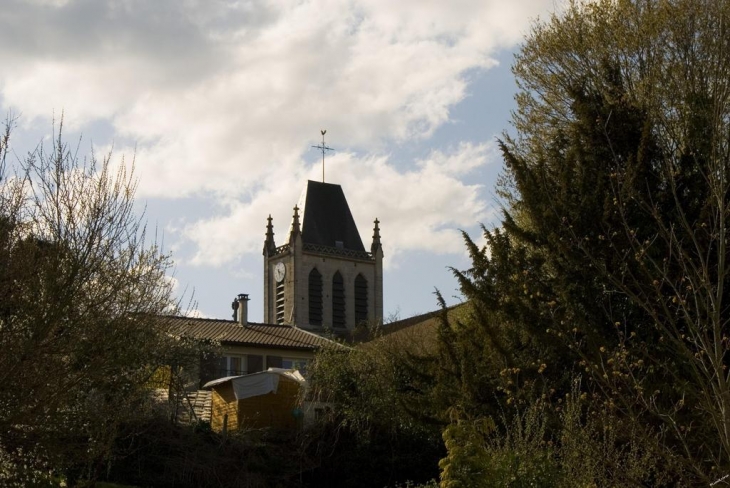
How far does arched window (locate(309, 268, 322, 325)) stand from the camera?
65.9 m

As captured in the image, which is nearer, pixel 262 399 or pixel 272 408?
pixel 272 408

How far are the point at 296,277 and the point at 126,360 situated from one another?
50.7m

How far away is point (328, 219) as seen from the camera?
6825 centimetres

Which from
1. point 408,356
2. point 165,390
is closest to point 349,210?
point 165,390

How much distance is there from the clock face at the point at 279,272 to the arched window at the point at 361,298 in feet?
15.9

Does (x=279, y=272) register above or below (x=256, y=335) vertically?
above

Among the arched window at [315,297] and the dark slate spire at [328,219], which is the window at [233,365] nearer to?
the arched window at [315,297]

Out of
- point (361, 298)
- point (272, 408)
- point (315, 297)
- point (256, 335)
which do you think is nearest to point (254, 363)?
point (256, 335)

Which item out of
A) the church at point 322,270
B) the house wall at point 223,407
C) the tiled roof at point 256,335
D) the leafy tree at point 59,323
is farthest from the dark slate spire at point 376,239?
the leafy tree at point 59,323

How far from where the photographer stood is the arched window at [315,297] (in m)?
65.9

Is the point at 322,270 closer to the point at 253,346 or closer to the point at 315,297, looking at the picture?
the point at 315,297

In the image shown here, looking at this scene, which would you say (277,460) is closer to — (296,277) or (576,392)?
(576,392)

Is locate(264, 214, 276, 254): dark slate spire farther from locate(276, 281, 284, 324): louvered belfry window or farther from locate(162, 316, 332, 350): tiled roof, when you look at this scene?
locate(162, 316, 332, 350): tiled roof

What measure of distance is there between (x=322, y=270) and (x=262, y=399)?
3878 cm
